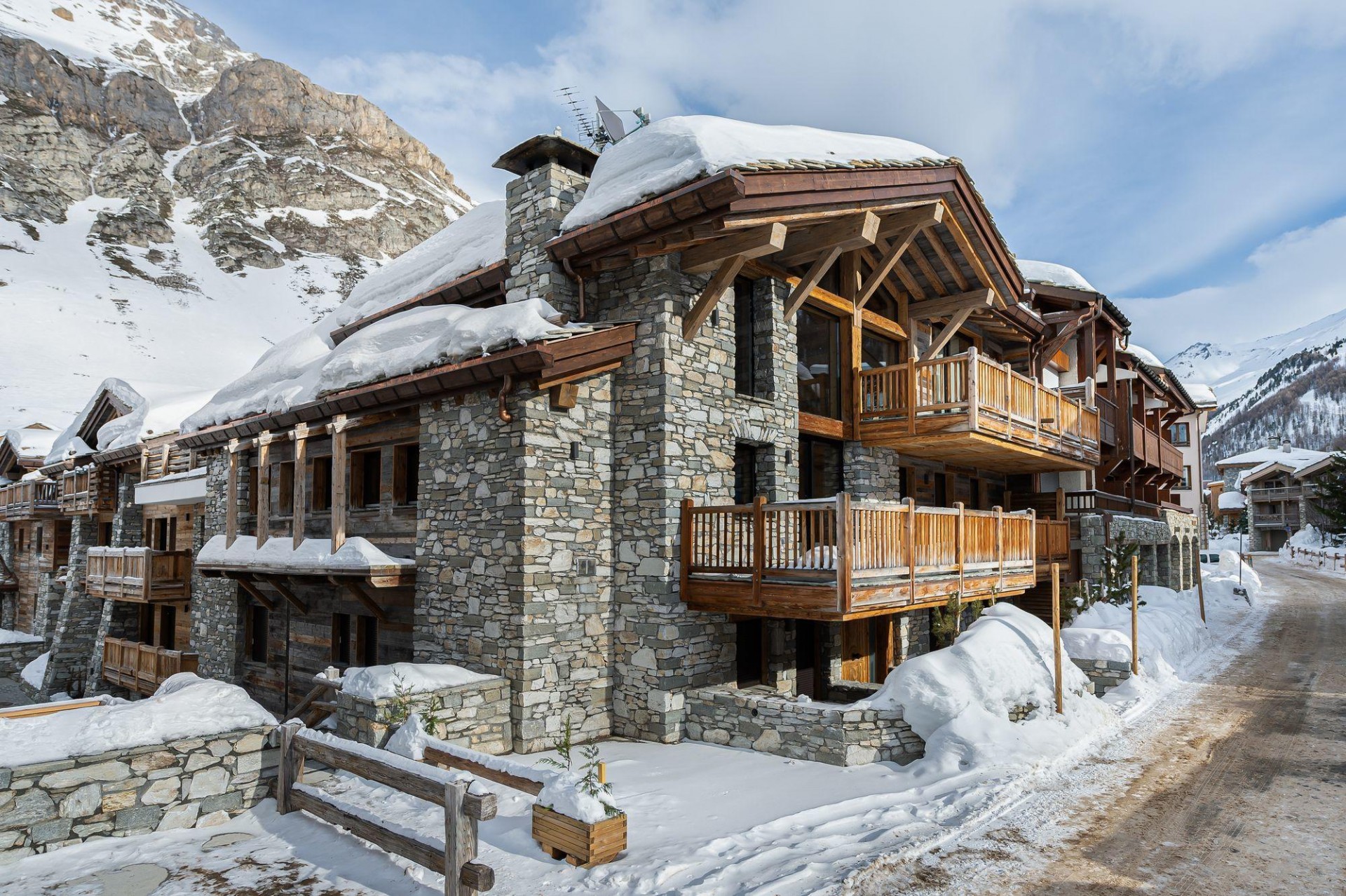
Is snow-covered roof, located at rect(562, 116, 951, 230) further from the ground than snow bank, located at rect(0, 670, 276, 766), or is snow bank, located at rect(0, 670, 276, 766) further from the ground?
snow-covered roof, located at rect(562, 116, 951, 230)

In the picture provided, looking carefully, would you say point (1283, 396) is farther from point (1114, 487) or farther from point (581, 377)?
point (581, 377)

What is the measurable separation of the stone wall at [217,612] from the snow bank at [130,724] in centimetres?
931

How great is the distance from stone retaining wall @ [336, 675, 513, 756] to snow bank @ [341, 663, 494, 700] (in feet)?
0.23

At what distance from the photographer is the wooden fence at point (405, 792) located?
6320 mm

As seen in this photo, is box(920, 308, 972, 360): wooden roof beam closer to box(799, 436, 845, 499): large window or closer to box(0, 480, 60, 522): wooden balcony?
box(799, 436, 845, 499): large window

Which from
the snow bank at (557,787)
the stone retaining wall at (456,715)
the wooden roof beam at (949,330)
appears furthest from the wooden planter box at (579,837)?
the wooden roof beam at (949,330)

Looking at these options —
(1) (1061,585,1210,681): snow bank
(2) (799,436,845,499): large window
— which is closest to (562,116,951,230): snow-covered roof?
(2) (799,436,845,499): large window

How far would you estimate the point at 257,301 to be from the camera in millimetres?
85812

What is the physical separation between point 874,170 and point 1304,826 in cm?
987

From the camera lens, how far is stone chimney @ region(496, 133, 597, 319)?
13.4 m

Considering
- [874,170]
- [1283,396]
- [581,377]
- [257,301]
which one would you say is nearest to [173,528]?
[581,377]

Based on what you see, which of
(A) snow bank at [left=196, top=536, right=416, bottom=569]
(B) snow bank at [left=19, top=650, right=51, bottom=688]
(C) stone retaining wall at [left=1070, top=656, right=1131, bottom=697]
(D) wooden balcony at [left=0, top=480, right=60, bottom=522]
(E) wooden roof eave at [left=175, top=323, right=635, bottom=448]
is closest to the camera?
(E) wooden roof eave at [left=175, top=323, right=635, bottom=448]

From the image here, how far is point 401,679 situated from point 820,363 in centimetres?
956

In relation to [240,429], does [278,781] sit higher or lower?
lower
